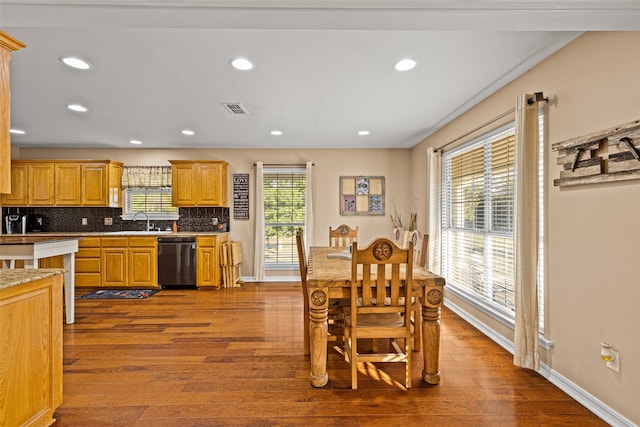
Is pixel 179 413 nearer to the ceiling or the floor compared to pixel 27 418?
nearer to the floor

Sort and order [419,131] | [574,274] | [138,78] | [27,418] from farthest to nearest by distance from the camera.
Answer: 1. [419,131]
2. [138,78]
3. [574,274]
4. [27,418]

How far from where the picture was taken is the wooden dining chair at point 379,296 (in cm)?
203

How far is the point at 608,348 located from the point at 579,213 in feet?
2.65

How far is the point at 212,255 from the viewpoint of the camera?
503 centimetres

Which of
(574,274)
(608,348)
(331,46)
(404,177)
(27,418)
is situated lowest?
(27,418)

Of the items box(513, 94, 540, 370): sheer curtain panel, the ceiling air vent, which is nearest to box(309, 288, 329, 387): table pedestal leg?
box(513, 94, 540, 370): sheer curtain panel

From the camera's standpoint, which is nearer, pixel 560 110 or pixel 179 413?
pixel 179 413

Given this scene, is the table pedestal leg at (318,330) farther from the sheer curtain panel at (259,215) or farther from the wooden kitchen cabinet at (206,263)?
the sheer curtain panel at (259,215)

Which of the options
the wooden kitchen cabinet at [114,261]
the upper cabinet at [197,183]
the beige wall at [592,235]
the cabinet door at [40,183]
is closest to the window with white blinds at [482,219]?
the beige wall at [592,235]

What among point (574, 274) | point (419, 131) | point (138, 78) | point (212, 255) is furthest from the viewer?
point (212, 255)

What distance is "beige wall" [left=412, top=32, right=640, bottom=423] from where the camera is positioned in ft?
5.65

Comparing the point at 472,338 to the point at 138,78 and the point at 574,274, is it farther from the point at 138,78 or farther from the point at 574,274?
the point at 138,78

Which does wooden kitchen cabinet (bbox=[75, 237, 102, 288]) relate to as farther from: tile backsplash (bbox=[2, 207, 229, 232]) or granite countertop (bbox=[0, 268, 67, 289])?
granite countertop (bbox=[0, 268, 67, 289])

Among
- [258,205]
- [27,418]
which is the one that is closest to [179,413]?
[27,418]
